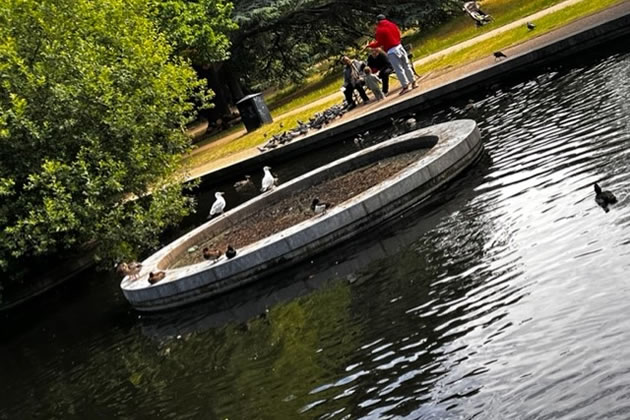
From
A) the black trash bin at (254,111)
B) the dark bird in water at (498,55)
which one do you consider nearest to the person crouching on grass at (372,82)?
the dark bird in water at (498,55)

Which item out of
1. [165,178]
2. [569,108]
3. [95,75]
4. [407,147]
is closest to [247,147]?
[165,178]

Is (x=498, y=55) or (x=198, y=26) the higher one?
(x=198, y=26)

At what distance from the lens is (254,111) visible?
32188 mm

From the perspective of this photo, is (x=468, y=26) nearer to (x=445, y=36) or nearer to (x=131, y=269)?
(x=445, y=36)

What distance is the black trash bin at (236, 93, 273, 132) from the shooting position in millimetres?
32156

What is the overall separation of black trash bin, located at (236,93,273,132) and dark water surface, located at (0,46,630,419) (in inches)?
611

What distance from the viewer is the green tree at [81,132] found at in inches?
756

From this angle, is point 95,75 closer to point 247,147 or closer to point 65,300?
point 65,300

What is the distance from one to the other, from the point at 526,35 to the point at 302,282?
569 inches

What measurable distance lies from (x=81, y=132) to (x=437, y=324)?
1348cm

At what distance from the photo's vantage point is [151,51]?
2181 centimetres

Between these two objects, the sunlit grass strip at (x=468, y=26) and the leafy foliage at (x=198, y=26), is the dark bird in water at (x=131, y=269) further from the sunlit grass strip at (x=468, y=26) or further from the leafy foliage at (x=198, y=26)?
the leafy foliage at (x=198, y=26)

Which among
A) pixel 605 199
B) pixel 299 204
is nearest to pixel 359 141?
pixel 299 204

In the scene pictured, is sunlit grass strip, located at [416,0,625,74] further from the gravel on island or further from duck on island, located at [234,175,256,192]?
the gravel on island
